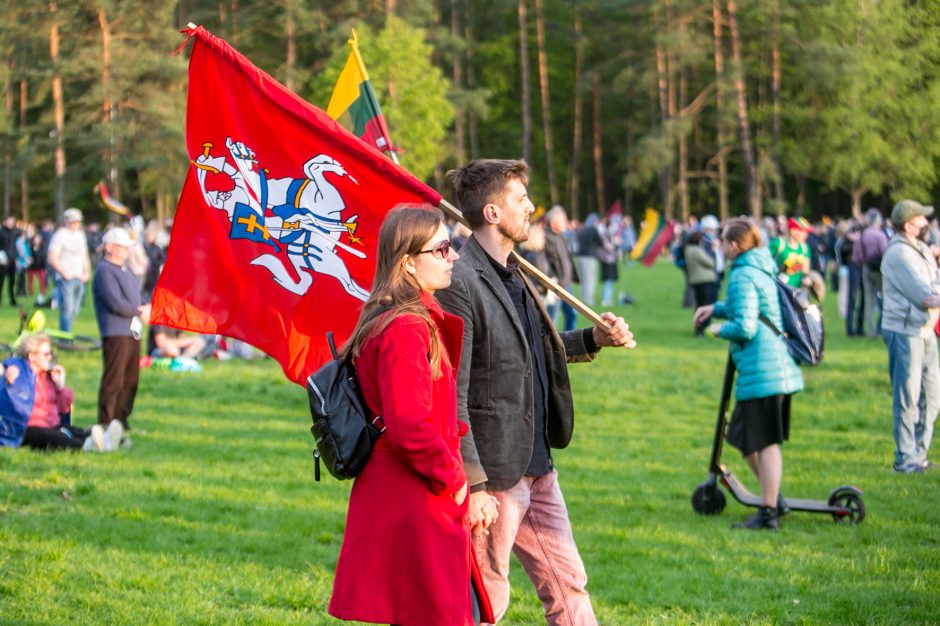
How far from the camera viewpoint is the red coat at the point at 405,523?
418cm

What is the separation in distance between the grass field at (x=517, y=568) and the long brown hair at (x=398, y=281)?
2504 mm

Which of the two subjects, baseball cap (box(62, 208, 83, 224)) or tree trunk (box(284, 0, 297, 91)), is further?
tree trunk (box(284, 0, 297, 91))

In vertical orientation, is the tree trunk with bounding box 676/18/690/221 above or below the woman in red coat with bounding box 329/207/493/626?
above

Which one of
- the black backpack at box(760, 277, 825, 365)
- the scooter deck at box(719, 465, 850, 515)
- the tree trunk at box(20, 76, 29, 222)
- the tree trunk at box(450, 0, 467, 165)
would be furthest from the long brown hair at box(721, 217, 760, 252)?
the tree trunk at box(20, 76, 29, 222)

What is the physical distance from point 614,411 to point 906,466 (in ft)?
12.8

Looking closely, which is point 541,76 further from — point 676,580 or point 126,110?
point 676,580

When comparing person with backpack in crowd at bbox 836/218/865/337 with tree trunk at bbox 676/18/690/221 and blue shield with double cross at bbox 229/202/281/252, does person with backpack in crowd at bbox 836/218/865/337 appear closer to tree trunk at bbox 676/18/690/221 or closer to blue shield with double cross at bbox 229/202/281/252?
blue shield with double cross at bbox 229/202/281/252

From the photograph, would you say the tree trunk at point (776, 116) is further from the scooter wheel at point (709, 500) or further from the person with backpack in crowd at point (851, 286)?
the scooter wheel at point (709, 500)

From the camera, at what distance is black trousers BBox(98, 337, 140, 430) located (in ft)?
37.1

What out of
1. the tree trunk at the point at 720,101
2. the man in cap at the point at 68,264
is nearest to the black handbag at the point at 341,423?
the man in cap at the point at 68,264

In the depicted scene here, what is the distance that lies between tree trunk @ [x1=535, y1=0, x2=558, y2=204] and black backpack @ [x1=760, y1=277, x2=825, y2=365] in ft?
193

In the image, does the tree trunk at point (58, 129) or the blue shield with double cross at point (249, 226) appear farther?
the tree trunk at point (58, 129)

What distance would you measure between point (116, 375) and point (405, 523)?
7.66 m

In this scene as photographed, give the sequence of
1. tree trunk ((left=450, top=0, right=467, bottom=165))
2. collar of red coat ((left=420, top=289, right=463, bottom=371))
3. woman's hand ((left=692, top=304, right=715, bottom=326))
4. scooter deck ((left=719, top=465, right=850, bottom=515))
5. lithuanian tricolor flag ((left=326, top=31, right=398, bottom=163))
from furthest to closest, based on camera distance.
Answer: tree trunk ((left=450, top=0, right=467, bottom=165)) < scooter deck ((left=719, top=465, right=850, bottom=515)) < woman's hand ((left=692, top=304, right=715, bottom=326)) < lithuanian tricolor flag ((left=326, top=31, right=398, bottom=163)) < collar of red coat ((left=420, top=289, right=463, bottom=371))
